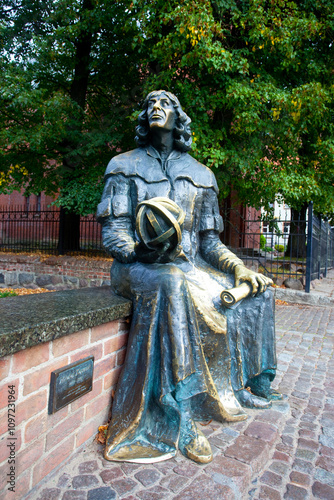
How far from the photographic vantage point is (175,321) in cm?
208

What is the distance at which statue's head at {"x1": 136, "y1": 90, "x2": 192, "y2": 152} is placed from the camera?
2.70 metres

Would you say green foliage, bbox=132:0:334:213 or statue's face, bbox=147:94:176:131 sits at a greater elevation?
green foliage, bbox=132:0:334:213

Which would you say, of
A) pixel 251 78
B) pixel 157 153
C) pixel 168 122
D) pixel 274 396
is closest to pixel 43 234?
pixel 251 78

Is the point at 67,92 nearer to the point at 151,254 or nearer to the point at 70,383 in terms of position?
the point at 151,254

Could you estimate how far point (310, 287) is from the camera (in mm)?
8898

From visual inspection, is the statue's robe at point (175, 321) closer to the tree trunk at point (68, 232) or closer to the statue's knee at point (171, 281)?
the statue's knee at point (171, 281)

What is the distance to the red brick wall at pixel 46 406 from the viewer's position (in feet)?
5.17

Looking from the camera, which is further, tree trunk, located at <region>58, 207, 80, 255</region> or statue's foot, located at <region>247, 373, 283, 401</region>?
tree trunk, located at <region>58, 207, 80, 255</region>

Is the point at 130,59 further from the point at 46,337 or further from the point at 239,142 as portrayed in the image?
the point at 46,337

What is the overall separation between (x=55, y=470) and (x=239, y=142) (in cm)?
714

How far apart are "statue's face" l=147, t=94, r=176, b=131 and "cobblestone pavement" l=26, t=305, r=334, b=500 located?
6.69 feet

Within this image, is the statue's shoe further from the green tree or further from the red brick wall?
the green tree

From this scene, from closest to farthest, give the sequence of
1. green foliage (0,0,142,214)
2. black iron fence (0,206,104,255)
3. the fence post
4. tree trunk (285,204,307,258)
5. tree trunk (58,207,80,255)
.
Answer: green foliage (0,0,142,214) → the fence post → tree trunk (285,204,307,258) → tree trunk (58,207,80,255) → black iron fence (0,206,104,255)

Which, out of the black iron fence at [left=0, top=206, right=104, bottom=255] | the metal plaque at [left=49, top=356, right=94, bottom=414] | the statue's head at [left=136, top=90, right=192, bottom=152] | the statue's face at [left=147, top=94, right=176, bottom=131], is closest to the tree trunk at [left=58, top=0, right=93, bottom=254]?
the black iron fence at [left=0, top=206, right=104, bottom=255]
